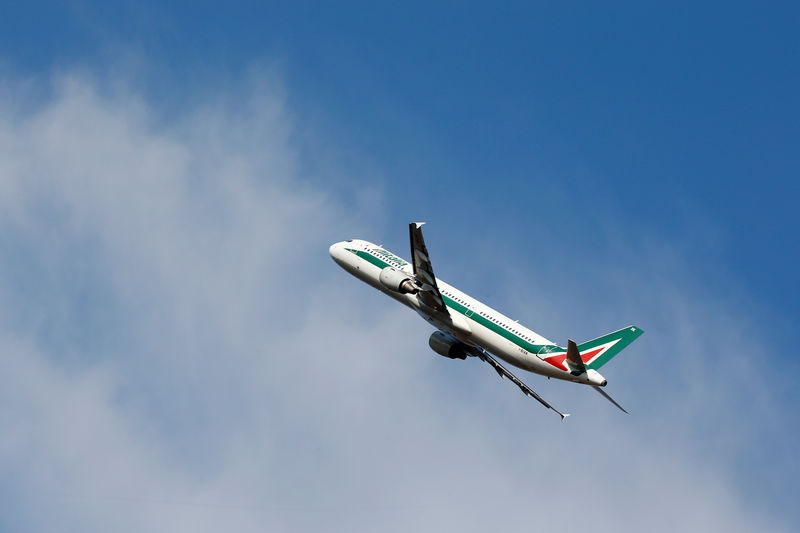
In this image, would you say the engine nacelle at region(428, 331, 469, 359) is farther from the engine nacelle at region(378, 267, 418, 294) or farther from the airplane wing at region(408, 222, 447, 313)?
the engine nacelle at region(378, 267, 418, 294)

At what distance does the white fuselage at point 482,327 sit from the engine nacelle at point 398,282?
0.62m

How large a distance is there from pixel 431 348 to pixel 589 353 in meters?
11.4

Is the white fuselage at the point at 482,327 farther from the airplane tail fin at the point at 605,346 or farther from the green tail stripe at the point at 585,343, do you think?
the airplane tail fin at the point at 605,346

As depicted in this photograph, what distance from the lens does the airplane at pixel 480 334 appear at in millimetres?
83750

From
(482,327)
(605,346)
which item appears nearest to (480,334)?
(482,327)

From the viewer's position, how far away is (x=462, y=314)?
289ft

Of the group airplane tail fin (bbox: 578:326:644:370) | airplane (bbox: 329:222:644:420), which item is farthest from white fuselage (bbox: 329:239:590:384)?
airplane tail fin (bbox: 578:326:644:370)

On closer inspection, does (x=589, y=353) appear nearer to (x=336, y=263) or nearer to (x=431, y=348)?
(x=431, y=348)

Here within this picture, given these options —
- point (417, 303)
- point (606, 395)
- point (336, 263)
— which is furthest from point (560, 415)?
point (336, 263)

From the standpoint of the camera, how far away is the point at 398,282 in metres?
88.6

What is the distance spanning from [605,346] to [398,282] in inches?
501

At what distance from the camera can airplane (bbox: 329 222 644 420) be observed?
275ft

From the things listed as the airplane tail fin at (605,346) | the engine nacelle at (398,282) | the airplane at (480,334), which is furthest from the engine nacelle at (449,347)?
the airplane tail fin at (605,346)

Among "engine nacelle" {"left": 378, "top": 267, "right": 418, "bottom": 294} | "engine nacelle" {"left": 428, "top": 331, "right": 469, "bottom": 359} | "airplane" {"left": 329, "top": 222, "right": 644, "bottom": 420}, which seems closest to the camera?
"airplane" {"left": 329, "top": 222, "right": 644, "bottom": 420}
